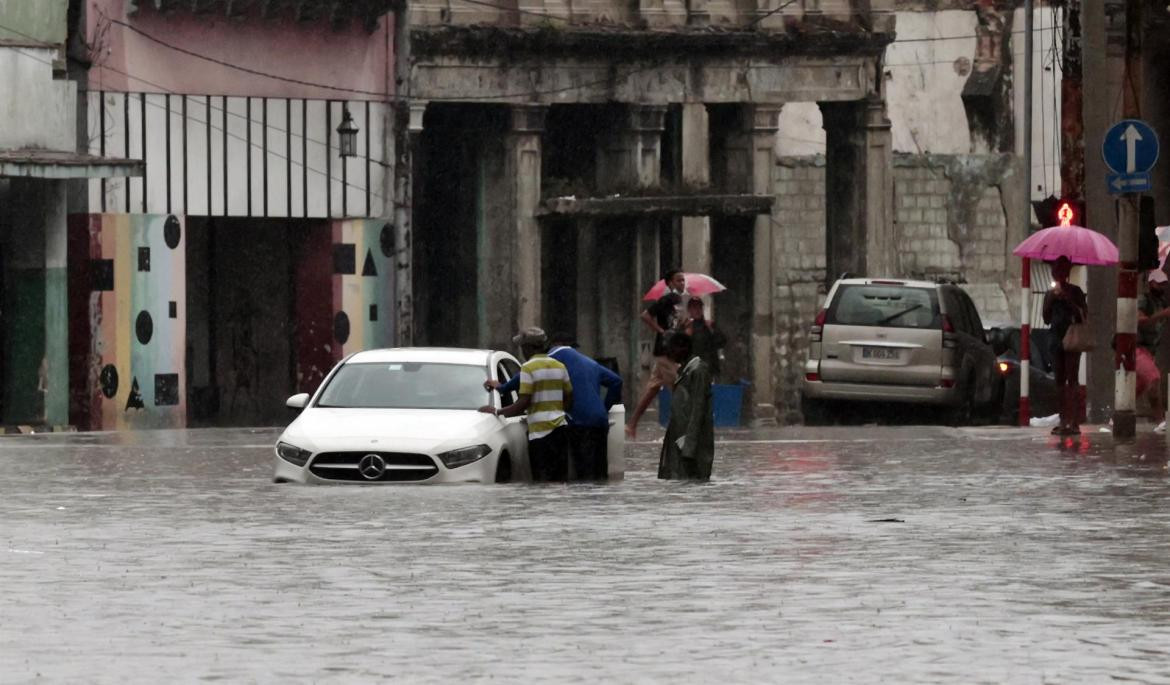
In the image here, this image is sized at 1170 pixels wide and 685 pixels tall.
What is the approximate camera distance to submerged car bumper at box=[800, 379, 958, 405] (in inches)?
1436

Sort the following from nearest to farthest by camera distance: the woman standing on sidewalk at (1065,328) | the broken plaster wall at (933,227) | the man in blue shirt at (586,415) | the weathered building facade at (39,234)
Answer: the man in blue shirt at (586,415)
the woman standing on sidewalk at (1065,328)
the weathered building facade at (39,234)
the broken plaster wall at (933,227)

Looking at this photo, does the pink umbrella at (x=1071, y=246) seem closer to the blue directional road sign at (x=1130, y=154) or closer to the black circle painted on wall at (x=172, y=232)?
the blue directional road sign at (x=1130, y=154)

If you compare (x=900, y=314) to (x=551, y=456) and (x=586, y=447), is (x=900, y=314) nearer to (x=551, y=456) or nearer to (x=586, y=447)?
(x=586, y=447)

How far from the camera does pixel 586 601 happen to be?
14008mm

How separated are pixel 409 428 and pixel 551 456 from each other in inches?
61.1

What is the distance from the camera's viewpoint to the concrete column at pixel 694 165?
5006cm

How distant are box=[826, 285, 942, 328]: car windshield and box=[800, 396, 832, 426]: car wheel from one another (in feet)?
3.76

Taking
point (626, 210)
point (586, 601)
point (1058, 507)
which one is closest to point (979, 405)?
point (626, 210)

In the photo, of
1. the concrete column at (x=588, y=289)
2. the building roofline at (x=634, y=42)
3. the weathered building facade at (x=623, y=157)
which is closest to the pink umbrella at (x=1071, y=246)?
the weathered building facade at (x=623, y=157)

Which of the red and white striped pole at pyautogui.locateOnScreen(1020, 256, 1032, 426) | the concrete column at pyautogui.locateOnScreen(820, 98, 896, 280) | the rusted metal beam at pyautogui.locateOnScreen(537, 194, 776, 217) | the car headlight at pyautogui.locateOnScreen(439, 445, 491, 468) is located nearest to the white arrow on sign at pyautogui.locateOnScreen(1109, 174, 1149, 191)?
the red and white striped pole at pyautogui.locateOnScreen(1020, 256, 1032, 426)

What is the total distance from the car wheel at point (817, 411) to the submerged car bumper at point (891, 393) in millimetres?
449

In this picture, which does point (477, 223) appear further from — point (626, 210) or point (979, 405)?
point (979, 405)

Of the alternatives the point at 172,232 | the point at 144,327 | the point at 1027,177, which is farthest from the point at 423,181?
the point at 1027,177

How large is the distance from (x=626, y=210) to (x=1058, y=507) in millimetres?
27109
